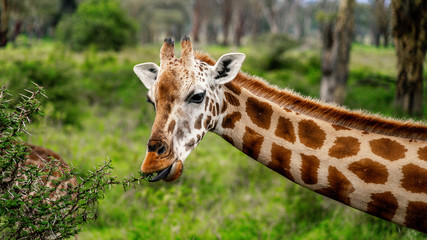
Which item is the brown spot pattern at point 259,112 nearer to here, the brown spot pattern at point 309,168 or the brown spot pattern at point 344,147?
the brown spot pattern at point 309,168

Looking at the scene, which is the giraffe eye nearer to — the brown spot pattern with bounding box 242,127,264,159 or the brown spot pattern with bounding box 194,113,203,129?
the brown spot pattern with bounding box 194,113,203,129

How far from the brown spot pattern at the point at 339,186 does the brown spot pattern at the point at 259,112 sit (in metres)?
0.68

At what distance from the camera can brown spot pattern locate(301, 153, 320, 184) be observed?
3418mm

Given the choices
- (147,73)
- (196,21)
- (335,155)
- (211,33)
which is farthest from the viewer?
(211,33)

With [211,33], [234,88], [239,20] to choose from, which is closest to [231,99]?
[234,88]

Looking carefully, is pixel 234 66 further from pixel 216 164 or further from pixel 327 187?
pixel 216 164

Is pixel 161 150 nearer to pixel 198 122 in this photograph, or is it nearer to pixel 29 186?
pixel 198 122

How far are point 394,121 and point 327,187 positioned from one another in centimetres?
76

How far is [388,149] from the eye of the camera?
3326 millimetres

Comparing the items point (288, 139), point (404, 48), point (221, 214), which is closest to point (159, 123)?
point (288, 139)

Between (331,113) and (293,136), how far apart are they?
1.25ft

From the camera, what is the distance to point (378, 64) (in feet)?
79.4

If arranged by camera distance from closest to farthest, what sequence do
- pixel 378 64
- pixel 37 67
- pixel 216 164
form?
pixel 216 164
pixel 37 67
pixel 378 64

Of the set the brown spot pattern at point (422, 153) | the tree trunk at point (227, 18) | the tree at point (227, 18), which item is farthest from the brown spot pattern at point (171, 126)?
the tree at point (227, 18)
